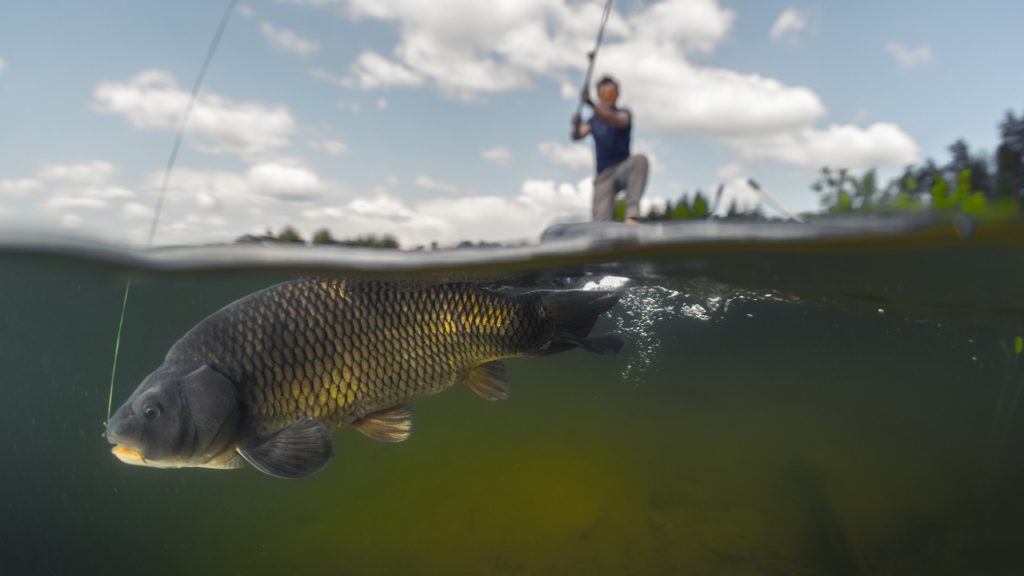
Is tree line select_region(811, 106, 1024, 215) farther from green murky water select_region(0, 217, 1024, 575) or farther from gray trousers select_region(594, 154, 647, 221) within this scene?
gray trousers select_region(594, 154, 647, 221)

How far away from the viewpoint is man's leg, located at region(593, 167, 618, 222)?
5359 millimetres

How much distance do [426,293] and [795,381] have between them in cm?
1104

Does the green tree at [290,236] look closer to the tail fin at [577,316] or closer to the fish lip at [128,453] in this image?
the fish lip at [128,453]

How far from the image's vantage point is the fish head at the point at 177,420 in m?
3.20

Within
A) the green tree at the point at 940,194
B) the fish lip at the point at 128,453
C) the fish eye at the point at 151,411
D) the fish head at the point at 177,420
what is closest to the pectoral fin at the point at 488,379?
the fish head at the point at 177,420

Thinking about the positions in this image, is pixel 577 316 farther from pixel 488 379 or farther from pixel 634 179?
pixel 634 179

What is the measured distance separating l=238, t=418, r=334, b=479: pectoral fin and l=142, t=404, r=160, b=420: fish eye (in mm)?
546

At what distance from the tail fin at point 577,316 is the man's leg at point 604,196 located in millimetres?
1647

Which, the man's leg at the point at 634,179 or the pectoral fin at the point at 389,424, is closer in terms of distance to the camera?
the pectoral fin at the point at 389,424

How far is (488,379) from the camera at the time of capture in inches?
161

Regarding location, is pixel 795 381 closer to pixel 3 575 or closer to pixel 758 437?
pixel 758 437

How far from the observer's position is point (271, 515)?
313 inches

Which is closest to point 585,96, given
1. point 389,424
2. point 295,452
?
point 389,424

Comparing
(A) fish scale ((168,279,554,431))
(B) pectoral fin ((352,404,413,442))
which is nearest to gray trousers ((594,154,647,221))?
(A) fish scale ((168,279,554,431))
